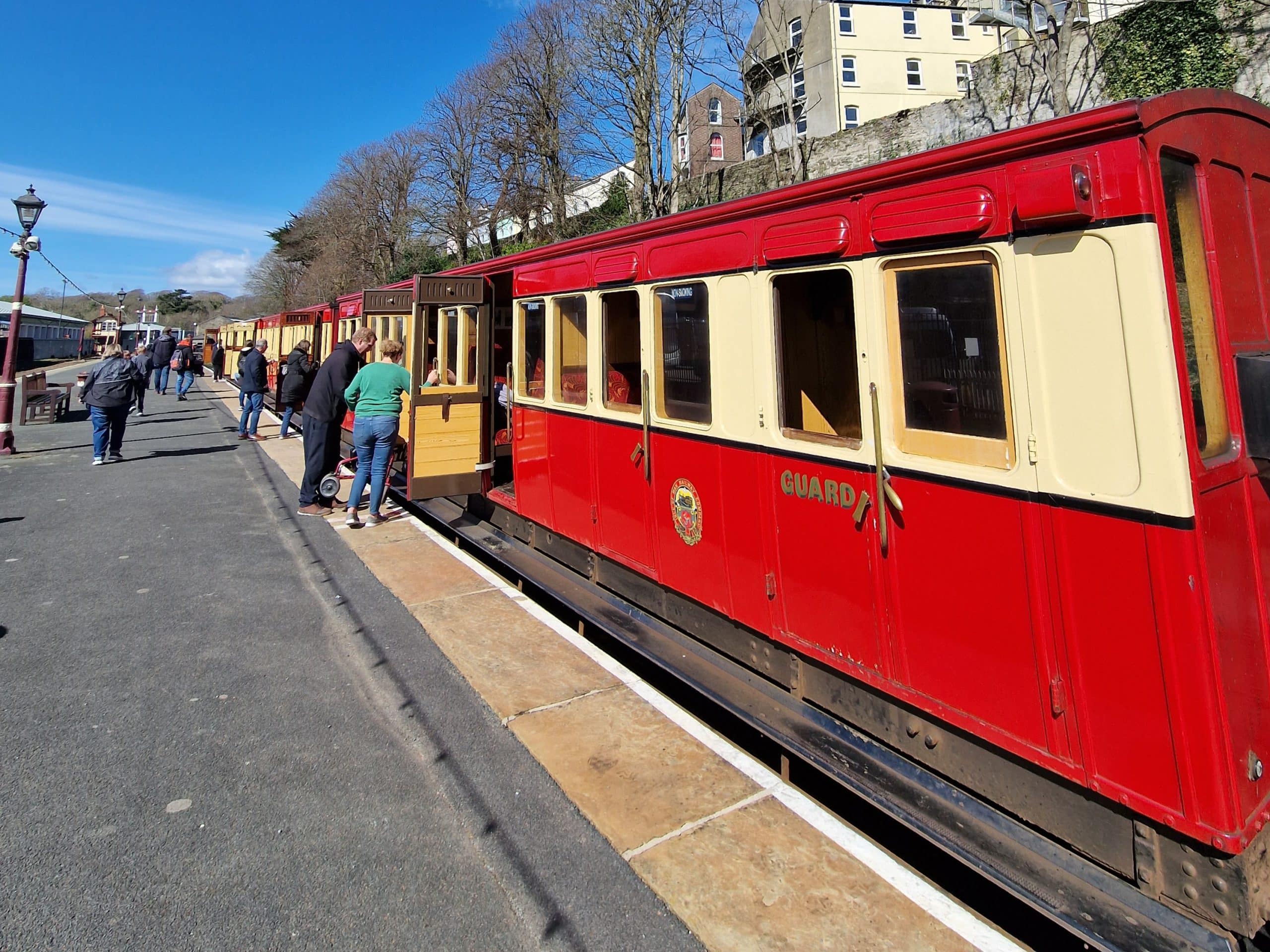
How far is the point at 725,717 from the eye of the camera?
12.7 feet

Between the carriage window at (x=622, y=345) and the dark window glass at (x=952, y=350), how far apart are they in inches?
80.9

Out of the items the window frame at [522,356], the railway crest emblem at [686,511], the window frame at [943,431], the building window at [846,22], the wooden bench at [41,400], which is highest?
the building window at [846,22]

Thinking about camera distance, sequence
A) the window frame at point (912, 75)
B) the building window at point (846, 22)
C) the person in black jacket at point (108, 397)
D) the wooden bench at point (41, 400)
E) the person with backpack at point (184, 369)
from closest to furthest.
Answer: the person in black jacket at point (108, 397) → the wooden bench at point (41, 400) → the person with backpack at point (184, 369) → the building window at point (846, 22) → the window frame at point (912, 75)

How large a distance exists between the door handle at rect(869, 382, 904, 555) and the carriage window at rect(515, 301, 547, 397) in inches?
120

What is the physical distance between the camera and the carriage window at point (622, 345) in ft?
14.4

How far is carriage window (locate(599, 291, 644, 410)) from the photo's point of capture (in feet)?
14.4

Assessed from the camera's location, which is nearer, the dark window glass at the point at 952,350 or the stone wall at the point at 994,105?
the dark window glass at the point at 952,350

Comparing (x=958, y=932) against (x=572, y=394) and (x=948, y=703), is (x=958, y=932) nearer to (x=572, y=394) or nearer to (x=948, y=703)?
(x=948, y=703)

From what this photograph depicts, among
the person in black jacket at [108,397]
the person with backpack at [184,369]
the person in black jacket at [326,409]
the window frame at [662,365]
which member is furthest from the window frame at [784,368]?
the person with backpack at [184,369]

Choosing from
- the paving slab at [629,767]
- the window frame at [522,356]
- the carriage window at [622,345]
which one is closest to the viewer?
the paving slab at [629,767]

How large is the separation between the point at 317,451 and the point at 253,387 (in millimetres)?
6314

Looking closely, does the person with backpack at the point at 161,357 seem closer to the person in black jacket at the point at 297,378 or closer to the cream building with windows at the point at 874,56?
the person in black jacket at the point at 297,378

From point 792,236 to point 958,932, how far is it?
2.64 meters

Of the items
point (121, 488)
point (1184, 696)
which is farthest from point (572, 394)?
point (121, 488)
